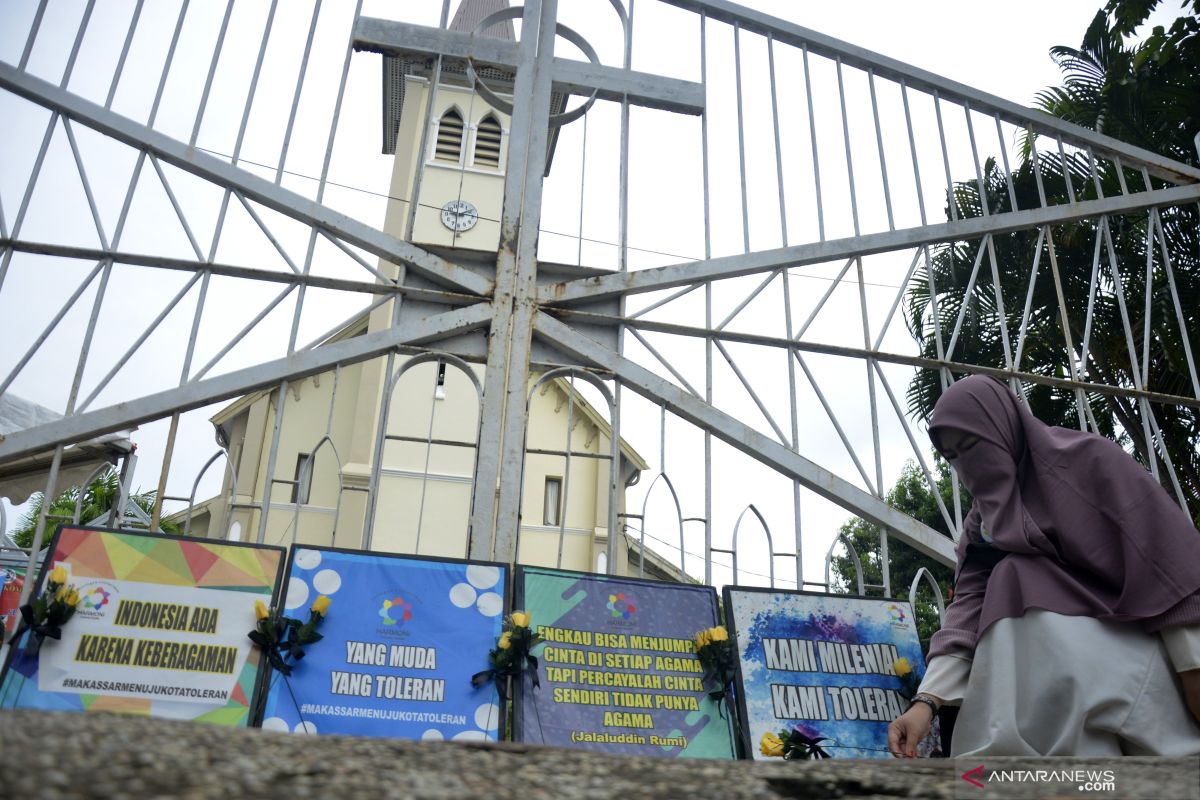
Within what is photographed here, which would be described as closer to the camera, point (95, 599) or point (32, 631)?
point (32, 631)

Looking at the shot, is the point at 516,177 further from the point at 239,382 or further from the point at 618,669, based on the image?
the point at 618,669

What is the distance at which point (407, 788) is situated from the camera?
1348mm

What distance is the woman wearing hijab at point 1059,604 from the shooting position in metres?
2.93

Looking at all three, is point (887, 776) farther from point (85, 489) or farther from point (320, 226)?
point (320, 226)

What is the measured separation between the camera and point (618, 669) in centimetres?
352

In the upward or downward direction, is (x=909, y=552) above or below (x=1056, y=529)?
above

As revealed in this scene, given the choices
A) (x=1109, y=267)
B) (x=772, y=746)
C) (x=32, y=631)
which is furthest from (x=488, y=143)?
(x=772, y=746)

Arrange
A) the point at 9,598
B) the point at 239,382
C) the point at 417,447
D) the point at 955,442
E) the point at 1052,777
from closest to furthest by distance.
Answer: the point at 1052,777 → the point at 955,442 → the point at 239,382 → the point at 9,598 → the point at 417,447

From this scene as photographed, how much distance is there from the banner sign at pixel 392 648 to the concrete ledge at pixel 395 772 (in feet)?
5.20

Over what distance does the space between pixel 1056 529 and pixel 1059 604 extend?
28 centimetres

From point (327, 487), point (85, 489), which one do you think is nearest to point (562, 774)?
point (85, 489)

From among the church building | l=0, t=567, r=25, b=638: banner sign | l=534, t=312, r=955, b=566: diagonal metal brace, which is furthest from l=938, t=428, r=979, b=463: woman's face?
the church building

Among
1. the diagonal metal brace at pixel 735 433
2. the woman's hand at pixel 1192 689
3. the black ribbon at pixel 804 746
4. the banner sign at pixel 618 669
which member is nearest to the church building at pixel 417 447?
the diagonal metal brace at pixel 735 433

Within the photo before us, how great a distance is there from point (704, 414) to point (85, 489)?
270 cm
